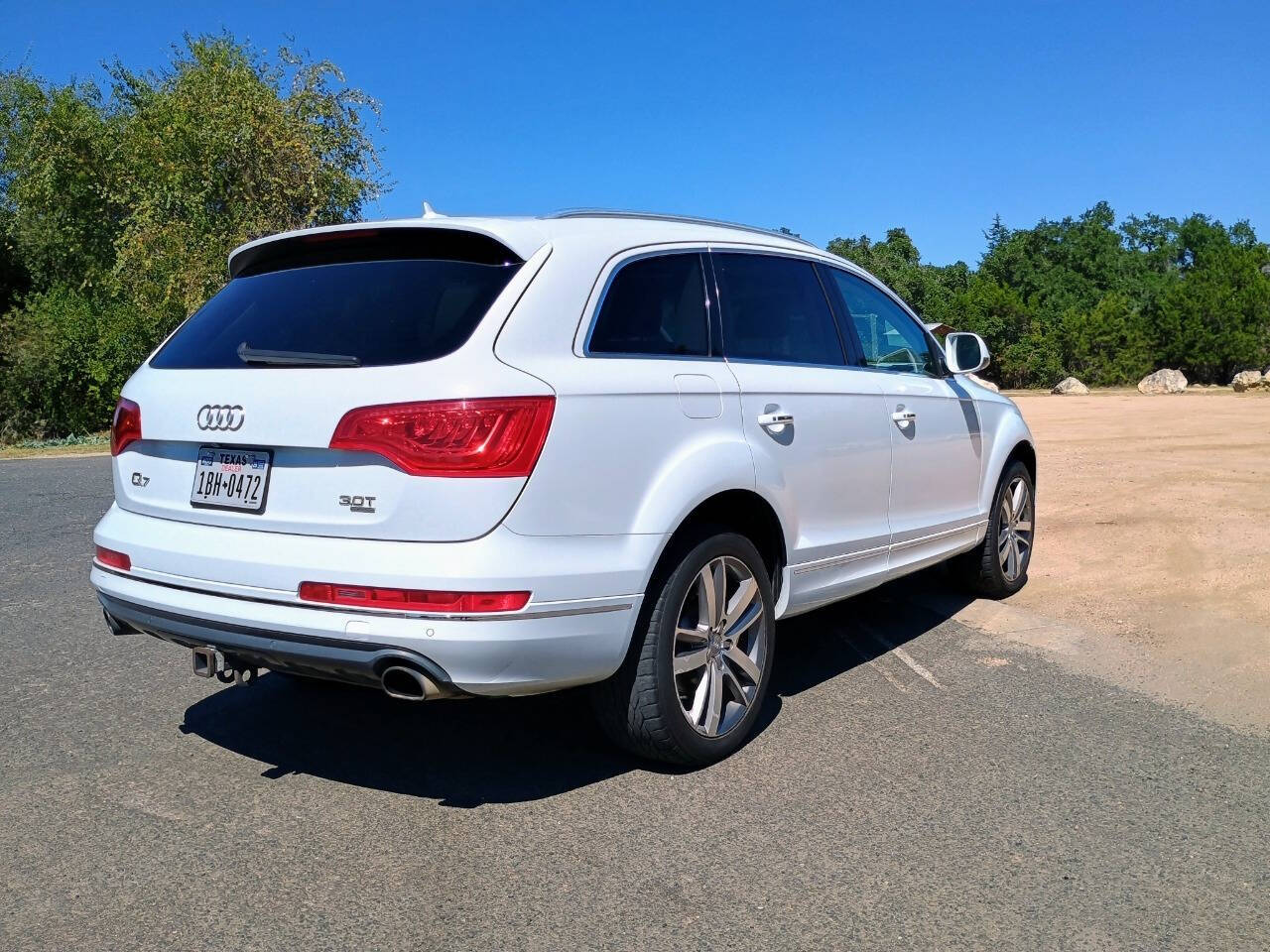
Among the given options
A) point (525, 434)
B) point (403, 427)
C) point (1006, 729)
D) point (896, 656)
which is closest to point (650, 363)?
point (525, 434)

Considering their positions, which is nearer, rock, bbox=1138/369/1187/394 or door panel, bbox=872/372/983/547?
door panel, bbox=872/372/983/547

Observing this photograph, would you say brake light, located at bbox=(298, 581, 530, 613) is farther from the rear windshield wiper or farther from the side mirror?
the side mirror

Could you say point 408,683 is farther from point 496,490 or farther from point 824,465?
point 824,465

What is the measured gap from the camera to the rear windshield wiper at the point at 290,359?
349cm

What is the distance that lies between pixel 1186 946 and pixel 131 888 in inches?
112

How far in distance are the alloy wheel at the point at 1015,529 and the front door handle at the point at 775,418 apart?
9.25 feet

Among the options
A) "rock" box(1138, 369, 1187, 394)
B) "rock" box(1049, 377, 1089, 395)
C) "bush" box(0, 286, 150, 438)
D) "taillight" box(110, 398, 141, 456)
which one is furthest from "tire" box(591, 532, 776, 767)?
"rock" box(1049, 377, 1089, 395)

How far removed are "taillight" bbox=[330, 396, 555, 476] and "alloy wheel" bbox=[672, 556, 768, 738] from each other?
3.10ft

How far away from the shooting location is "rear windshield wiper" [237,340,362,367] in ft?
11.4

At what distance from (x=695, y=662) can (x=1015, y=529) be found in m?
3.75

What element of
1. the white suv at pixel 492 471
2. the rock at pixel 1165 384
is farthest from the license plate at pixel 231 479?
the rock at pixel 1165 384

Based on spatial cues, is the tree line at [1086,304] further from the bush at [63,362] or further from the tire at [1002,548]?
the tire at [1002,548]

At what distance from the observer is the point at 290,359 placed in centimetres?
361

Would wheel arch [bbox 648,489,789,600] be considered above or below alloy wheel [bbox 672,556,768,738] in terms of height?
above
